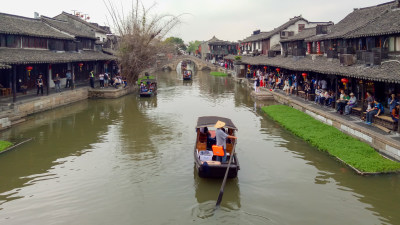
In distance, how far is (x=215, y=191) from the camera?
1212cm

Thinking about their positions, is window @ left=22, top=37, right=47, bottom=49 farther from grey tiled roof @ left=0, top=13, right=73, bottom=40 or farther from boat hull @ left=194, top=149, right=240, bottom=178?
boat hull @ left=194, top=149, right=240, bottom=178

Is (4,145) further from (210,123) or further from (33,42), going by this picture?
(33,42)

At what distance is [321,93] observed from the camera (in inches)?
965

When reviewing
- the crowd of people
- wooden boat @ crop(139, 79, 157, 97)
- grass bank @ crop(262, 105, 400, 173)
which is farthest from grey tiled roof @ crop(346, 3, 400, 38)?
wooden boat @ crop(139, 79, 157, 97)

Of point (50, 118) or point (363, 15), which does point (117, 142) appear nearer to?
point (50, 118)

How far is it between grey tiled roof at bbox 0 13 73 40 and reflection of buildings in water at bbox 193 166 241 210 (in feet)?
69.4

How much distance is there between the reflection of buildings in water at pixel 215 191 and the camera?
11352mm

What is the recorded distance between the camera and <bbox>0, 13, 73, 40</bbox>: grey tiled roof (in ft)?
90.3

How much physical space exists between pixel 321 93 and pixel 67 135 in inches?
643

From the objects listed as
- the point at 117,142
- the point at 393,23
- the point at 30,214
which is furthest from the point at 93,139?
the point at 393,23

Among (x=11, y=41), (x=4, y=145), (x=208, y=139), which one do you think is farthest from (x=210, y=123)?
(x=11, y=41)

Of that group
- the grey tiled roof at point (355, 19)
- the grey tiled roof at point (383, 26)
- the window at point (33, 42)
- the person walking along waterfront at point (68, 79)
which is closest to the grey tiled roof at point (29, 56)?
the window at point (33, 42)

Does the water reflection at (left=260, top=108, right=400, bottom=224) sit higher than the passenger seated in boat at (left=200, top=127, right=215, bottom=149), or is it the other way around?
the passenger seated in boat at (left=200, top=127, right=215, bottom=149)

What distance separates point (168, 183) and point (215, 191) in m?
1.81
